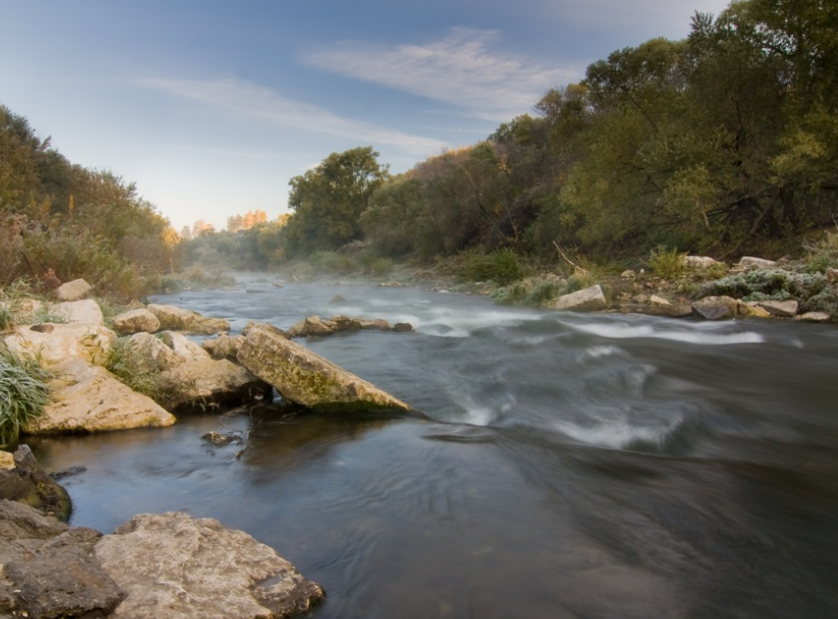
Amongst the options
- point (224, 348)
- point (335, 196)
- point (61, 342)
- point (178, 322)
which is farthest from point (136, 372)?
point (335, 196)

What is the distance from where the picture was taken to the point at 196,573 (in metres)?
2.77

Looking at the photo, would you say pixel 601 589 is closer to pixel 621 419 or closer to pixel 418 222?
pixel 621 419

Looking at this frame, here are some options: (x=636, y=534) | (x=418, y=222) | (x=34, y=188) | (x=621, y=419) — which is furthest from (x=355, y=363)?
(x=418, y=222)

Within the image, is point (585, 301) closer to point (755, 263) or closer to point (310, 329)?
point (755, 263)

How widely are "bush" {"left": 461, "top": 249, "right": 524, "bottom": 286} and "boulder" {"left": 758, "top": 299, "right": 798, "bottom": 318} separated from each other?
34.9 ft

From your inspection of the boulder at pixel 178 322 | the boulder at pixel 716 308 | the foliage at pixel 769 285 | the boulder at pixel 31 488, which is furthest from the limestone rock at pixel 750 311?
the boulder at pixel 31 488

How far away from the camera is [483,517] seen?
4.00 m

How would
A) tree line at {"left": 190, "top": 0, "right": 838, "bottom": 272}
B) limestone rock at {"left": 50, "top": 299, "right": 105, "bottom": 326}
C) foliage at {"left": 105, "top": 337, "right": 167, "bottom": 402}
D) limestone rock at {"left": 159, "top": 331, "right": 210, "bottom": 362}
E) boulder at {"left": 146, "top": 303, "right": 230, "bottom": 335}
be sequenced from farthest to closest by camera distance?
tree line at {"left": 190, "top": 0, "right": 838, "bottom": 272} < boulder at {"left": 146, "top": 303, "right": 230, "bottom": 335} < limestone rock at {"left": 50, "top": 299, "right": 105, "bottom": 326} < limestone rock at {"left": 159, "top": 331, "right": 210, "bottom": 362} < foliage at {"left": 105, "top": 337, "right": 167, "bottom": 402}

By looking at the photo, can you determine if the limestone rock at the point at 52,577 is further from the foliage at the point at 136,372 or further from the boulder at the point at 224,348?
the boulder at the point at 224,348

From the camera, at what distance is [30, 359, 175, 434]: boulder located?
18.2 ft

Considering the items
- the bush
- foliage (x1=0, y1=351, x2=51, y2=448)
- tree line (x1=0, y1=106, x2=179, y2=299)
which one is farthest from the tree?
foliage (x1=0, y1=351, x2=51, y2=448)

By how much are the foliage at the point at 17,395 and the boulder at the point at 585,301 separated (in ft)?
43.9

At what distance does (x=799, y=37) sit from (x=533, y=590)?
20086 millimetres

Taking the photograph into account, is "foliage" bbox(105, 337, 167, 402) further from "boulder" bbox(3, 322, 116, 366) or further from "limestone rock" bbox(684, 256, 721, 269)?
"limestone rock" bbox(684, 256, 721, 269)
